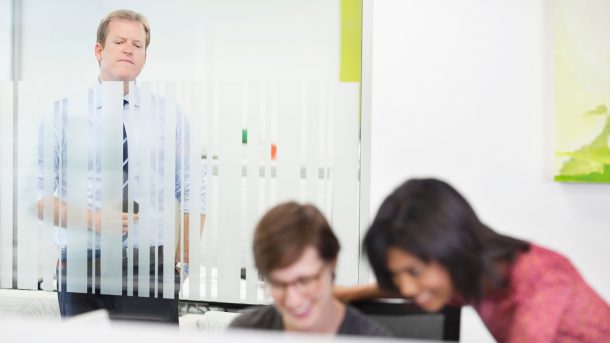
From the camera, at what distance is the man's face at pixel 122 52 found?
1394mm

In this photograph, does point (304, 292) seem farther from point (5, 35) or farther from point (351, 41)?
point (5, 35)

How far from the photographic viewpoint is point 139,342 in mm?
805

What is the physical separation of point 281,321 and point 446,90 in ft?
2.12

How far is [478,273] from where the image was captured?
106 cm

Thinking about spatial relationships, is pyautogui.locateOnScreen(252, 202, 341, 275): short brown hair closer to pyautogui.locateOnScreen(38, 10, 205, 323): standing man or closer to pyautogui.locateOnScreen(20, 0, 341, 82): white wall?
pyautogui.locateOnScreen(38, 10, 205, 323): standing man

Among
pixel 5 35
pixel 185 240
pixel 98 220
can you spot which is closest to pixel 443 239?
pixel 185 240

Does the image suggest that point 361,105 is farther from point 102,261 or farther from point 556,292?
point 102,261

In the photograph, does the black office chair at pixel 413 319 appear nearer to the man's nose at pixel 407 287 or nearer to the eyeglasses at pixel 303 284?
the man's nose at pixel 407 287

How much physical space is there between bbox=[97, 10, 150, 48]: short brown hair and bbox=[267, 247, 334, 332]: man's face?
0.76 m

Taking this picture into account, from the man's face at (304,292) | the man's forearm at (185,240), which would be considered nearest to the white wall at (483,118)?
the man's face at (304,292)

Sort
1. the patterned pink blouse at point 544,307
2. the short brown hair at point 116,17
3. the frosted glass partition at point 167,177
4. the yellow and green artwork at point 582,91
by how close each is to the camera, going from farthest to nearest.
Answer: the short brown hair at point 116,17 < the frosted glass partition at point 167,177 < the yellow and green artwork at point 582,91 < the patterned pink blouse at point 544,307

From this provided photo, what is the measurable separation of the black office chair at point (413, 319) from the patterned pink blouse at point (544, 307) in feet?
0.22

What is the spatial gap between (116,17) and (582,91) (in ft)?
3.83

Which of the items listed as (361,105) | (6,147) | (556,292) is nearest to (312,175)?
(361,105)
